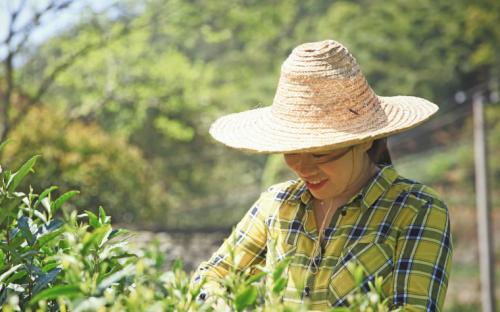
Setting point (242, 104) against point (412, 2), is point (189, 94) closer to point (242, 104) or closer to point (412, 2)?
point (242, 104)

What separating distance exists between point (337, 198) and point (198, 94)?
10877 millimetres

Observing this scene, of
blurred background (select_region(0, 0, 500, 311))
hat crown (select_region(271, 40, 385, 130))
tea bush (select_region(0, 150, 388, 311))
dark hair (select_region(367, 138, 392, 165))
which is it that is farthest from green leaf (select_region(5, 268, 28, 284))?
blurred background (select_region(0, 0, 500, 311))

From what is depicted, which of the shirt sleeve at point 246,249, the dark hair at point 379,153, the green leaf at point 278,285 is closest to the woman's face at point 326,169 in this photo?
the dark hair at point 379,153

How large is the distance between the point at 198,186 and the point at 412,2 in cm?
600

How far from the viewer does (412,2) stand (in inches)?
721

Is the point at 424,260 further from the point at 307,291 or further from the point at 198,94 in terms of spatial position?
the point at 198,94

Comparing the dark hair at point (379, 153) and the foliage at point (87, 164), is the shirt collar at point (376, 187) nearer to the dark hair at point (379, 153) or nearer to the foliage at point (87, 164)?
the dark hair at point (379, 153)

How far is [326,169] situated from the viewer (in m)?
2.07

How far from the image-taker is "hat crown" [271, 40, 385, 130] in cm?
214

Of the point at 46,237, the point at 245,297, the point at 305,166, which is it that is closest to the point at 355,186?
the point at 305,166

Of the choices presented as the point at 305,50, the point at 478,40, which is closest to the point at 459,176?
the point at 478,40

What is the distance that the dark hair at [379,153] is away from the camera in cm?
225

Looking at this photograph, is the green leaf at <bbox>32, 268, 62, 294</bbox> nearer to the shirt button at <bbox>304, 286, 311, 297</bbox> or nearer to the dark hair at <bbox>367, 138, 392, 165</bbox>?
the shirt button at <bbox>304, 286, 311, 297</bbox>

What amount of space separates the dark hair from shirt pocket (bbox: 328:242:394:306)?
289mm
